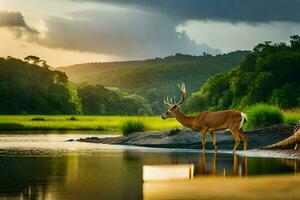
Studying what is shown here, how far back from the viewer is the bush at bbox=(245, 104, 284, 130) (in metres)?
29.9

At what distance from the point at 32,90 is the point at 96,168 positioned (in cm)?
10221

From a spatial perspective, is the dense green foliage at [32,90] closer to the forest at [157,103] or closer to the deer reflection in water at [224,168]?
the forest at [157,103]

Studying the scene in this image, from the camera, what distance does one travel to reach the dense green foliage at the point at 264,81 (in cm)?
7612

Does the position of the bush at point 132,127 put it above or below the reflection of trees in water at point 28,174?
above

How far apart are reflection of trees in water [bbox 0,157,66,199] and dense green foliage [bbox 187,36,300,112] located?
51.3 meters

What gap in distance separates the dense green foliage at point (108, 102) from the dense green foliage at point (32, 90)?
1423cm

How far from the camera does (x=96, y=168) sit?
18344 mm

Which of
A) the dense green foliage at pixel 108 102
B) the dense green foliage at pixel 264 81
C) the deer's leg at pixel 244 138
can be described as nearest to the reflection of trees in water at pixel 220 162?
the deer's leg at pixel 244 138

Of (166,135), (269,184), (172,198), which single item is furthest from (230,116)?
(172,198)

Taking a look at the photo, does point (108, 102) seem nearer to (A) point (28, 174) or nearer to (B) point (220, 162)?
(B) point (220, 162)

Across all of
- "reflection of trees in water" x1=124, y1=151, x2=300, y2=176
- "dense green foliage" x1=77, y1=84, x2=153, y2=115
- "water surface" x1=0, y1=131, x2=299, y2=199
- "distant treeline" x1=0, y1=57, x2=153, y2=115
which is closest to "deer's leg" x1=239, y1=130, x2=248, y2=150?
"water surface" x1=0, y1=131, x2=299, y2=199

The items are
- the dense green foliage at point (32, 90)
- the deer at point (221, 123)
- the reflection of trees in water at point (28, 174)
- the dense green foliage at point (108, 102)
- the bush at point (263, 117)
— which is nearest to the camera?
the reflection of trees in water at point (28, 174)

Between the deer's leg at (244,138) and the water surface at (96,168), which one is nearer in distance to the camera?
the water surface at (96,168)

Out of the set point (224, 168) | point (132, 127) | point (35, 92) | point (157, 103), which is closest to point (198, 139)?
point (132, 127)
